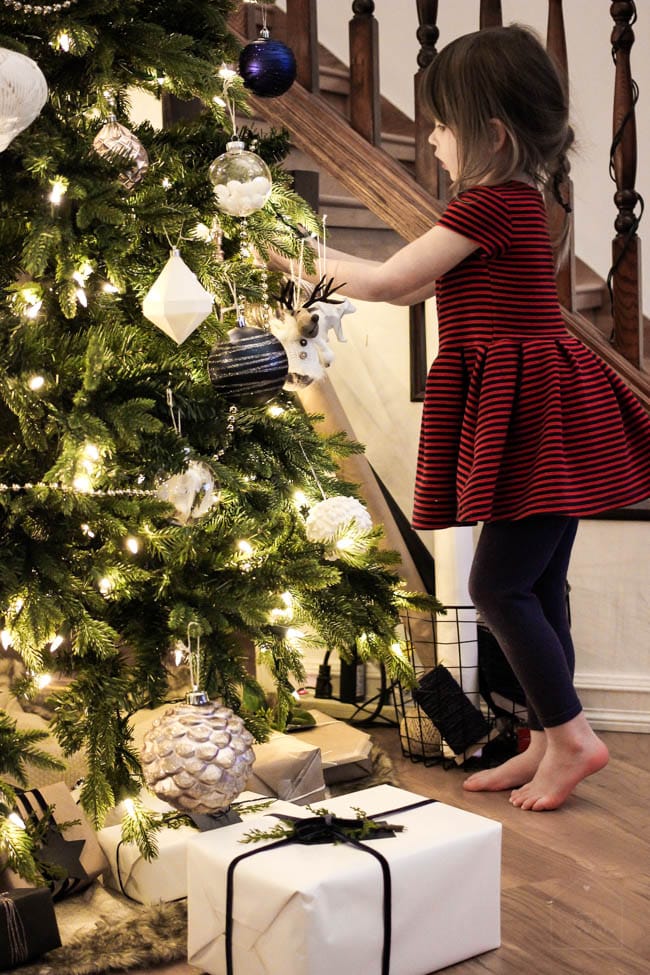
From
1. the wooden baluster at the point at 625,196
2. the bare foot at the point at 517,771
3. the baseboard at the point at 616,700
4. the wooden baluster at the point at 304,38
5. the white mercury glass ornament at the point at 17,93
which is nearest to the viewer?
the white mercury glass ornament at the point at 17,93

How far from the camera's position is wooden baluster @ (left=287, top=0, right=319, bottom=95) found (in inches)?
93.4

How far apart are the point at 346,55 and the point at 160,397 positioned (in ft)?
7.59

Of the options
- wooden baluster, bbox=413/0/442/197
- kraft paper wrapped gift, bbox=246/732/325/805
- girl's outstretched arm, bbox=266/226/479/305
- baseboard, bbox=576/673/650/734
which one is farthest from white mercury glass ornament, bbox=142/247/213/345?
baseboard, bbox=576/673/650/734

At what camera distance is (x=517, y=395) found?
1.85 meters

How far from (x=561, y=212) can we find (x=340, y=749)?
1.15m

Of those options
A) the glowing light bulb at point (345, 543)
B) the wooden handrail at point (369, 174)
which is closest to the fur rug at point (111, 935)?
the glowing light bulb at point (345, 543)

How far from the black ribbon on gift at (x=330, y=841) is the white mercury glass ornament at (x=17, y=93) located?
862mm

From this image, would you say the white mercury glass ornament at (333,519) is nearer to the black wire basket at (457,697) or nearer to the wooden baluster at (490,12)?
the black wire basket at (457,697)

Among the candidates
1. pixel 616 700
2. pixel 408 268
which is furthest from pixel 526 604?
pixel 616 700

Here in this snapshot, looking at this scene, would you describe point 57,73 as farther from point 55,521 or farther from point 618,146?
point 618,146

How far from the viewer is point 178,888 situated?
1.61 m

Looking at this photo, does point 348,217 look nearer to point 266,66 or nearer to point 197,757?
point 266,66

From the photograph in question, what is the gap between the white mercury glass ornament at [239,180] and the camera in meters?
1.46

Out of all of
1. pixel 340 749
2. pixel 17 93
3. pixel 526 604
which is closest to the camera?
pixel 17 93
